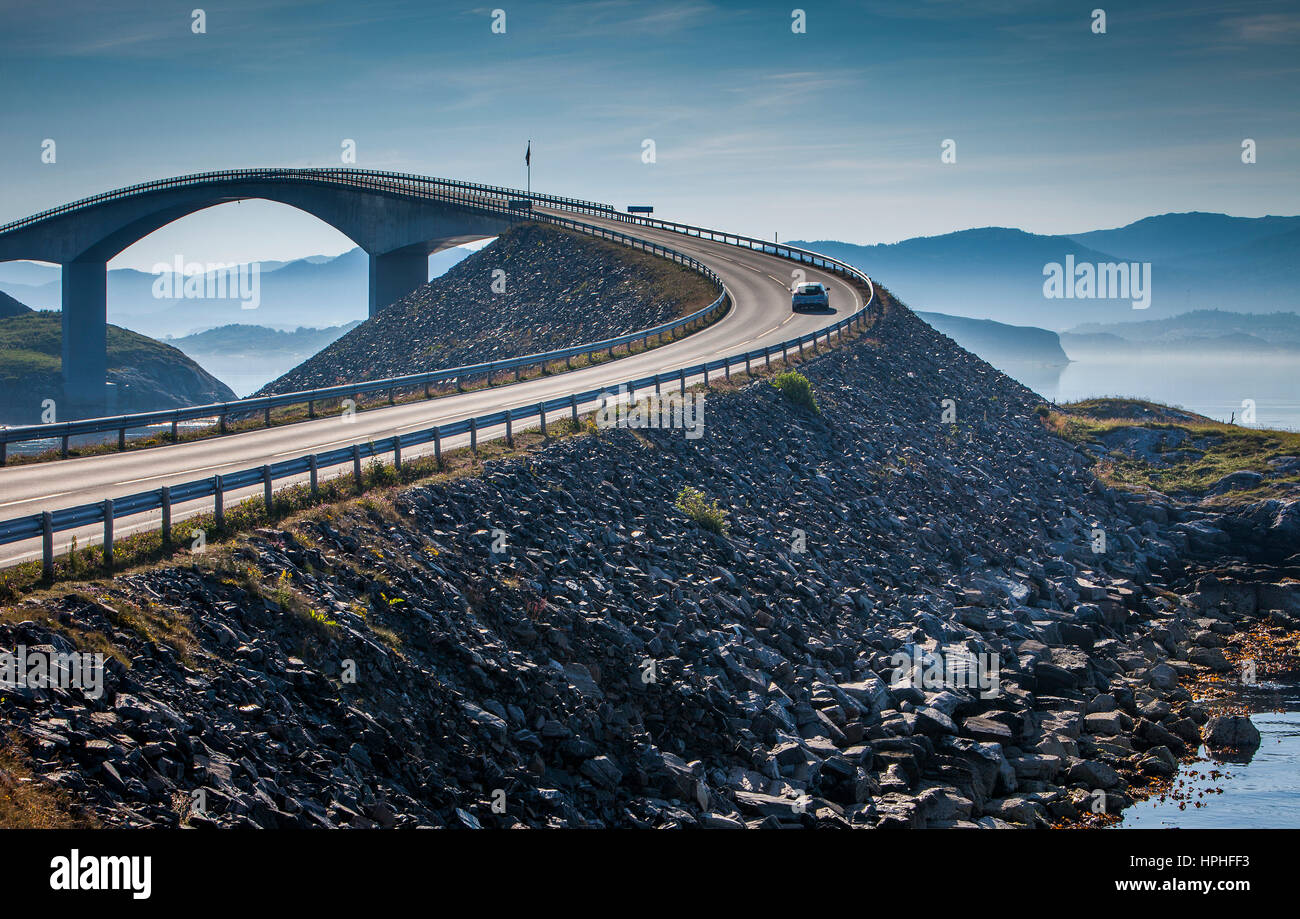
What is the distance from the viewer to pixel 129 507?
15625 millimetres

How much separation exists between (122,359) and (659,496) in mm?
123456

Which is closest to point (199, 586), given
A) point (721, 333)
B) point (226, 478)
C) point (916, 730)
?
point (226, 478)

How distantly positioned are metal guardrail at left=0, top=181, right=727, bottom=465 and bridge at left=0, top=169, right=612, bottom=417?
180 centimetres

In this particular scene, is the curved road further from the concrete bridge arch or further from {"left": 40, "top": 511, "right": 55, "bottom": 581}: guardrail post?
the concrete bridge arch

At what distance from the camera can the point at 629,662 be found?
18.2 meters

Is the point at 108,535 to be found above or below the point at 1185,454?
above

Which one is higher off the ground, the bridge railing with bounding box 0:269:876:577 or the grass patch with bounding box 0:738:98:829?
the bridge railing with bounding box 0:269:876:577

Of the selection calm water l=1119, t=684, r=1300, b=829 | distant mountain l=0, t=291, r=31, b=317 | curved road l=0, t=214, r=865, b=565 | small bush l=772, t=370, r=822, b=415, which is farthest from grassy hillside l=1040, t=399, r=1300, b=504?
distant mountain l=0, t=291, r=31, b=317

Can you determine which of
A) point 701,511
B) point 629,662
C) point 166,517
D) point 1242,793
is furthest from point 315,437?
point 1242,793

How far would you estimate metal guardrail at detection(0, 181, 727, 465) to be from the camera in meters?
23.5

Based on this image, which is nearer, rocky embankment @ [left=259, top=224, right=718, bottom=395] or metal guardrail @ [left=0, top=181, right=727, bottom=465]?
metal guardrail @ [left=0, top=181, right=727, bottom=465]

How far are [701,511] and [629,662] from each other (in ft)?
27.3

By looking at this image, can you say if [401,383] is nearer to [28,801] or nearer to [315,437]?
[315,437]
